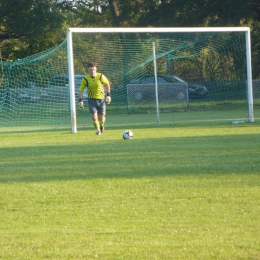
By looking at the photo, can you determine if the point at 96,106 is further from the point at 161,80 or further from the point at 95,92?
the point at 161,80

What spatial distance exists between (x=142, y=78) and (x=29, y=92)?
487 centimetres

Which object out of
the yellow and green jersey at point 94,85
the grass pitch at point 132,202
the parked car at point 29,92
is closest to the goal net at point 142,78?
the parked car at point 29,92

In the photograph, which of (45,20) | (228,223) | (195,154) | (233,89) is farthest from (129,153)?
(45,20)

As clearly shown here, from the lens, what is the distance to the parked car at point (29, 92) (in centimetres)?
2297

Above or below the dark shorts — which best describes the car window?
above

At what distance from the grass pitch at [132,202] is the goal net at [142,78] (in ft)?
24.8

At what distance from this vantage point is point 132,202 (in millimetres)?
7496

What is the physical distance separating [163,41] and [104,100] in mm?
6172

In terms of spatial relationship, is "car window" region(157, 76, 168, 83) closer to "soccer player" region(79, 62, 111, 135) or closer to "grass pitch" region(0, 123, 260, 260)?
"soccer player" region(79, 62, 111, 135)

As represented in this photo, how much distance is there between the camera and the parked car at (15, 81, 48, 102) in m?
23.0

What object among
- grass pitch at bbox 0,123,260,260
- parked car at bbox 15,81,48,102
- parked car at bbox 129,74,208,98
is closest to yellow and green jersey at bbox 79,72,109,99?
grass pitch at bbox 0,123,260,260

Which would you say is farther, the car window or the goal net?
the car window

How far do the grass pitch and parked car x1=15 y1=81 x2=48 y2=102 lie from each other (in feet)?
32.5

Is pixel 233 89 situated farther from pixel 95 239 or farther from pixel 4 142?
pixel 95 239
